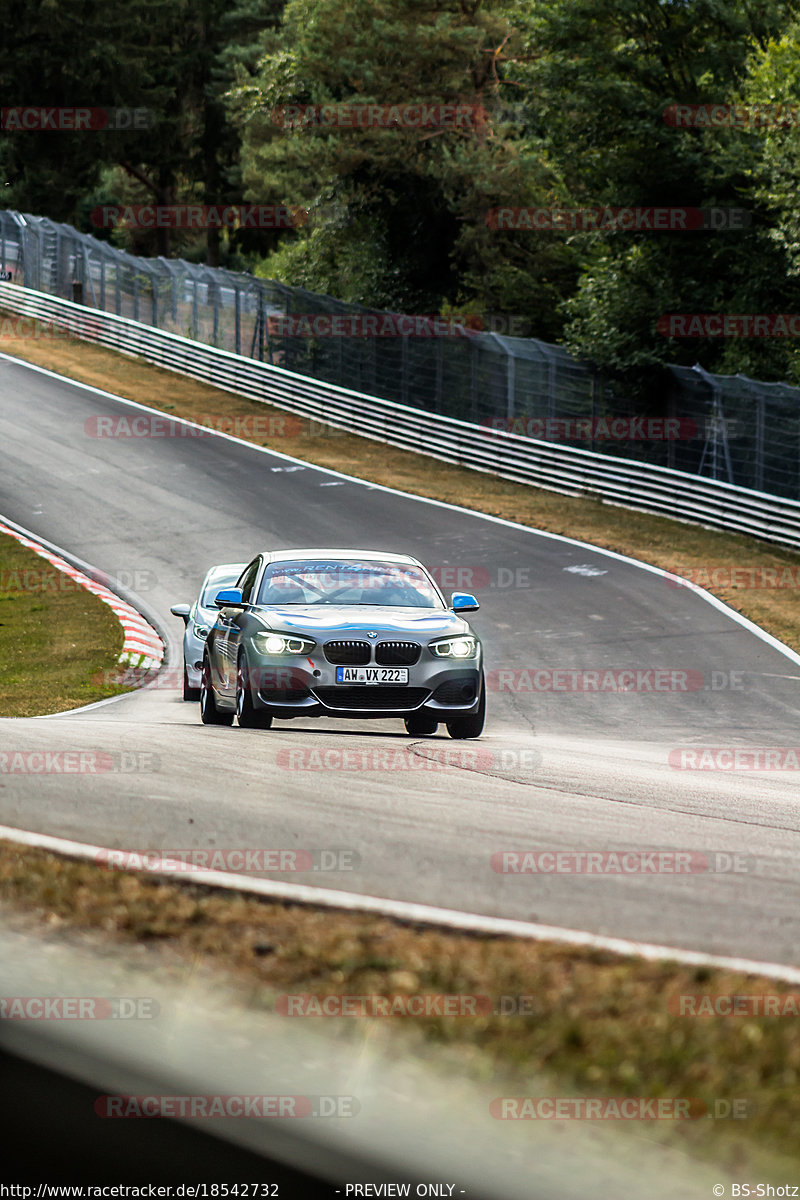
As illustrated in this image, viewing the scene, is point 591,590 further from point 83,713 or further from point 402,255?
point 402,255

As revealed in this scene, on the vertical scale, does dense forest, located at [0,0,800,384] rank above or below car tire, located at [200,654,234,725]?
above

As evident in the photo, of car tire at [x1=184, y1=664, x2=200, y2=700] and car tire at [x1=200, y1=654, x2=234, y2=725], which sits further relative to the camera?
car tire at [x1=184, y1=664, x2=200, y2=700]

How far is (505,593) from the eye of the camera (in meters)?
22.7

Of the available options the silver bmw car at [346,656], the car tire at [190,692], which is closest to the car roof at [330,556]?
the silver bmw car at [346,656]

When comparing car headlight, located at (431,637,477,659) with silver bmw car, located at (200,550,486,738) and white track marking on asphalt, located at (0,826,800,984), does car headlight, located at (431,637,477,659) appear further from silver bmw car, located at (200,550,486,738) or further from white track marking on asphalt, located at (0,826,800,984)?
white track marking on asphalt, located at (0,826,800,984)

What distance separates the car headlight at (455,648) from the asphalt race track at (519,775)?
0.73m

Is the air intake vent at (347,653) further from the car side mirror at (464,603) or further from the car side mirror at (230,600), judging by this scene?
the car side mirror at (464,603)

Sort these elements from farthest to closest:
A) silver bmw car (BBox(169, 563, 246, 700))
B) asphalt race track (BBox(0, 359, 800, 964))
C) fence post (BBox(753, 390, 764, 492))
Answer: fence post (BBox(753, 390, 764, 492)) < silver bmw car (BBox(169, 563, 246, 700)) < asphalt race track (BBox(0, 359, 800, 964))

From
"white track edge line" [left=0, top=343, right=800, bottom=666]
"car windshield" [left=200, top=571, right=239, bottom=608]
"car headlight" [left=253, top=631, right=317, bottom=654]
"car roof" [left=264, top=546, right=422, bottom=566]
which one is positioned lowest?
"white track edge line" [left=0, top=343, right=800, bottom=666]

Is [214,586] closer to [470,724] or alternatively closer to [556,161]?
[470,724]

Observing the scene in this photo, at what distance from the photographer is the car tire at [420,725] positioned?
37.0 ft

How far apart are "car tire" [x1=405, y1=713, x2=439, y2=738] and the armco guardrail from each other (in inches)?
635

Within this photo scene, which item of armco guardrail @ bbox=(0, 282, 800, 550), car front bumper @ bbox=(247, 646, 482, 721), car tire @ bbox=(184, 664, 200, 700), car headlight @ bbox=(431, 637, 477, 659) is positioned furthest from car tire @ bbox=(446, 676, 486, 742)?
armco guardrail @ bbox=(0, 282, 800, 550)

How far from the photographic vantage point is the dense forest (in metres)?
33.6
